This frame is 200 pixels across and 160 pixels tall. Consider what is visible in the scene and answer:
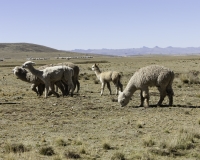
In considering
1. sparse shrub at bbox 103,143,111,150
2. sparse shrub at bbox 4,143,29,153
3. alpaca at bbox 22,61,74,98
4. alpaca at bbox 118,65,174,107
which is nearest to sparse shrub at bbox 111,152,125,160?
sparse shrub at bbox 103,143,111,150

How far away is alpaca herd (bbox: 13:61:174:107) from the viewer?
18.0 m

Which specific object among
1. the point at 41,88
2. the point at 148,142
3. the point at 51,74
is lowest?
the point at 148,142

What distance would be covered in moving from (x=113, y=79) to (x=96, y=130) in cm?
996

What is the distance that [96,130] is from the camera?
13.6 m

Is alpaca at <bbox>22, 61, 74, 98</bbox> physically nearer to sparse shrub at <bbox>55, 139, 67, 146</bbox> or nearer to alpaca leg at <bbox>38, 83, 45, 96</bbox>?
alpaca leg at <bbox>38, 83, 45, 96</bbox>

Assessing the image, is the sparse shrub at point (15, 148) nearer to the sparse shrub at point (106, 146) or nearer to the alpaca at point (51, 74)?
the sparse shrub at point (106, 146)

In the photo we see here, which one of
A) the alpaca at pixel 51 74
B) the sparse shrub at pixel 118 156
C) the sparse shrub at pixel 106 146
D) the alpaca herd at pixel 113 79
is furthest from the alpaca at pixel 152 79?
the sparse shrub at pixel 118 156

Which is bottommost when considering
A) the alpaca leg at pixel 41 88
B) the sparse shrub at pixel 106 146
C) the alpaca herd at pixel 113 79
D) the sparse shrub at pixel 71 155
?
the sparse shrub at pixel 71 155

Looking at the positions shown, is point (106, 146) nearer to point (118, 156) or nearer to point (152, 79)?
point (118, 156)

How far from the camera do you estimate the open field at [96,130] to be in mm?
10703

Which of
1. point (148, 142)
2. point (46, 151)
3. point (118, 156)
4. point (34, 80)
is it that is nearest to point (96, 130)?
point (148, 142)

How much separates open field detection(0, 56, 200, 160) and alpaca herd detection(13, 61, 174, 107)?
71cm

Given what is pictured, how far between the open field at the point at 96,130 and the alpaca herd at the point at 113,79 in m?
0.71

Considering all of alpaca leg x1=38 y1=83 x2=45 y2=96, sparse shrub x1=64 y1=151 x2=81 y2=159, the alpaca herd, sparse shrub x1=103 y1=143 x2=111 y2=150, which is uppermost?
the alpaca herd
